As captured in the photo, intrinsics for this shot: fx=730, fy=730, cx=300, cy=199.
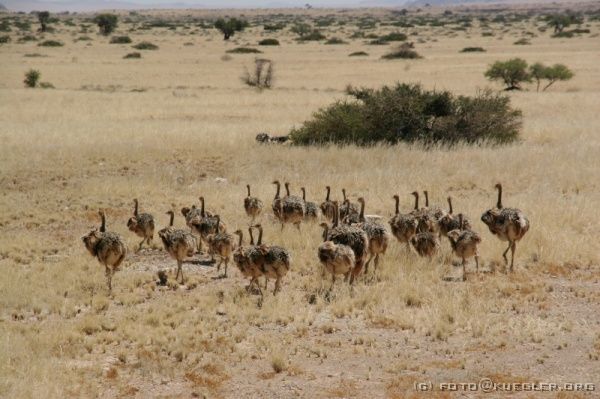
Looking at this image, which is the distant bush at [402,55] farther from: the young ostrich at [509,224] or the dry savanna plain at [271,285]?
the young ostrich at [509,224]

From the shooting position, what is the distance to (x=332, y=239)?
417 inches

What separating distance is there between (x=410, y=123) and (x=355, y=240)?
1462cm

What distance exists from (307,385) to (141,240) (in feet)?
22.4

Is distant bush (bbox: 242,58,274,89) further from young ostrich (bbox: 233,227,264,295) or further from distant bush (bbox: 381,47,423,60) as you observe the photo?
young ostrich (bbox: 233,227,264,295)

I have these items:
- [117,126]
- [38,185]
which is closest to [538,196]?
[38,185]

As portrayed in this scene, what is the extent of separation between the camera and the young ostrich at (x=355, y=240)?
10.4 meters

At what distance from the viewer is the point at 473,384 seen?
7715 millimetres

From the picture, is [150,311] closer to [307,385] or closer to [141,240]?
[307,385]

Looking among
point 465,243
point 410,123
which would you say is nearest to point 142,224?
point 465,243

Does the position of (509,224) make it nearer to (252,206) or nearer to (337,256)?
(337,256)

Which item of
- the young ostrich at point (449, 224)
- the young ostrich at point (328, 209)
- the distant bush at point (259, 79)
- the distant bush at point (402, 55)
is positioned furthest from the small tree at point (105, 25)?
the young ostrich at point (449, 224)

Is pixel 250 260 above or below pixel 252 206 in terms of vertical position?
above

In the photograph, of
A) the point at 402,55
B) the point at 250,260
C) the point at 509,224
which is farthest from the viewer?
the point at 402,55

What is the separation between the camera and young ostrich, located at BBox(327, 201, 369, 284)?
10.4 meters
